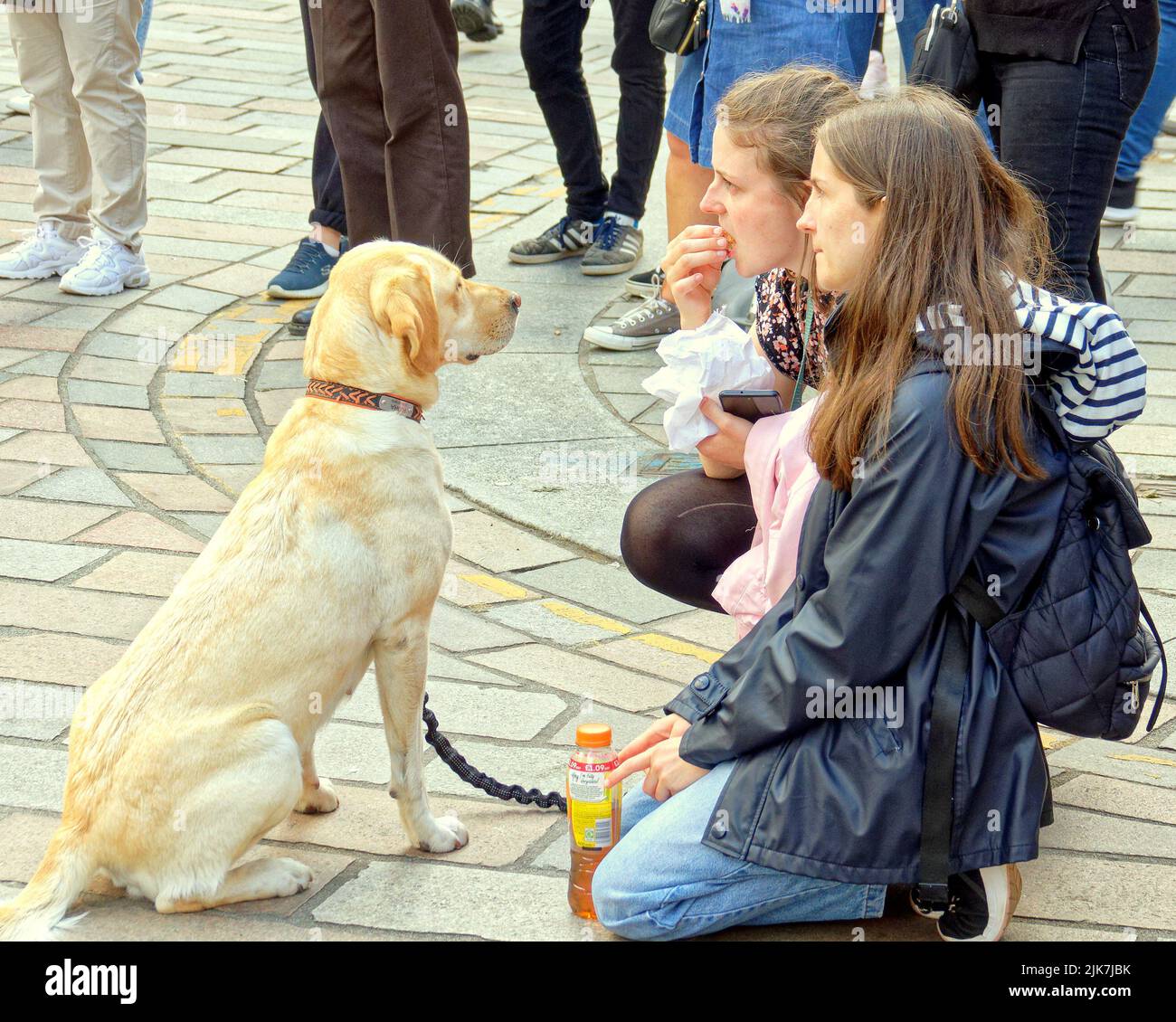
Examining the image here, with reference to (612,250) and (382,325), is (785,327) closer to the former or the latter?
(382,325)

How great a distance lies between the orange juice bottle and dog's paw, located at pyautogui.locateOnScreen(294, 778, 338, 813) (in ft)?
1.92

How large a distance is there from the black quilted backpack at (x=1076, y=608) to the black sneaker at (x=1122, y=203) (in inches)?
183

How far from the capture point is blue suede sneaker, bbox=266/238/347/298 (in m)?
5.91

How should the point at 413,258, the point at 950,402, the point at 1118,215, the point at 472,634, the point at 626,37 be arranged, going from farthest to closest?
the point at 1118,215, the point at 626,37, the point at 472,634, the point at 413,258, the point at 950,402

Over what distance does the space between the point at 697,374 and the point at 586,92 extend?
3.40 m

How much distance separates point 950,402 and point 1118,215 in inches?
193

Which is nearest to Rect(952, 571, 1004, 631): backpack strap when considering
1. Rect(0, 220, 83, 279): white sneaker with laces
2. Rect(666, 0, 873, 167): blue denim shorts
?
Rect(666, 0, 873, 167): blue denim shorts

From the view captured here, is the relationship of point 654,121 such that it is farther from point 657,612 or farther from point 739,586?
point 739,586

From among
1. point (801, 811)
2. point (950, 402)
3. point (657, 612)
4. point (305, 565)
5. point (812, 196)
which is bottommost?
point (657, 612)

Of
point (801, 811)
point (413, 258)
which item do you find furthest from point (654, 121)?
point (801, 811)

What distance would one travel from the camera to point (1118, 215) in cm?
662

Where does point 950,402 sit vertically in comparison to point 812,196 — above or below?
below

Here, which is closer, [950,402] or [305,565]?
[950,402]

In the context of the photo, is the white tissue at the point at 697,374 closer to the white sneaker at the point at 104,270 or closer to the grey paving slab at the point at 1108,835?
the grey paving slab at the point at 1108,835
